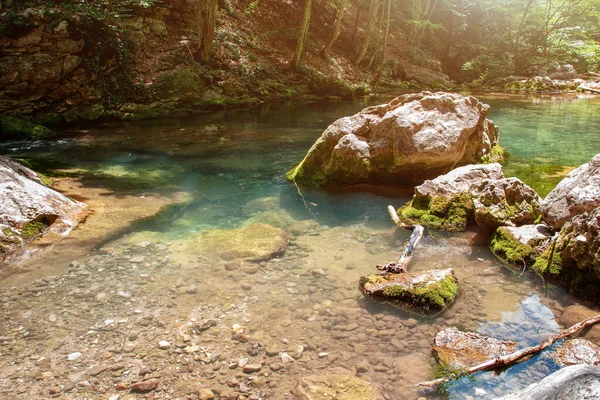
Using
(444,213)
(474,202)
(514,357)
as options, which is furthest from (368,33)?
(514,357)

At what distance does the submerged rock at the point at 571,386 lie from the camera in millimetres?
2219

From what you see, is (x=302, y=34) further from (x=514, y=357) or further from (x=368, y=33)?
(x=514, y=357)

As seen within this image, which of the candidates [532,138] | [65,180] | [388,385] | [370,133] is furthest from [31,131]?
[532,138]

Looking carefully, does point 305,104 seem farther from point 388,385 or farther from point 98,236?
point 388,385

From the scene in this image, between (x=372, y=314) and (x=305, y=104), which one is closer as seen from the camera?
(x=372, y=314)

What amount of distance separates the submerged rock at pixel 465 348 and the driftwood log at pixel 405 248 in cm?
126

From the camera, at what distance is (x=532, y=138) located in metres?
14.0

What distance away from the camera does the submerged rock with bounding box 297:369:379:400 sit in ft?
11.8

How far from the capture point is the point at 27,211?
6.54 meters

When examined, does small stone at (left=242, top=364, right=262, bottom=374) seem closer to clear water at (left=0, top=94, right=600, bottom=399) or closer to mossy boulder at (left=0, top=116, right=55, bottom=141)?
clear water at (left=0, top=94, right=600, bottom=399)

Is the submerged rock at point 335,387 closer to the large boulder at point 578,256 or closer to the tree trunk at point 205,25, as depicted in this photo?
the large boulder at point 578,256

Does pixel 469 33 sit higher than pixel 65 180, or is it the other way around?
pixel 469 33

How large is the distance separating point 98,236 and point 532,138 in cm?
1383

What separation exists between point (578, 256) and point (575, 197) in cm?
112
